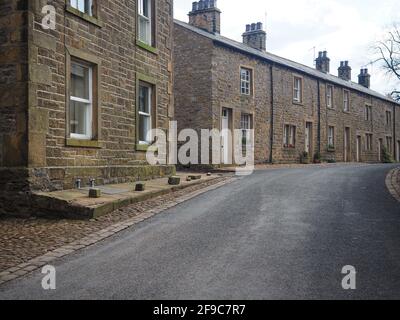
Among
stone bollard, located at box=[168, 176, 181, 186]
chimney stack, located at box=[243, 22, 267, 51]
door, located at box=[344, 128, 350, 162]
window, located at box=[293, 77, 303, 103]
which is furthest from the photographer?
door, located at box=[344, 128, 350, 162]

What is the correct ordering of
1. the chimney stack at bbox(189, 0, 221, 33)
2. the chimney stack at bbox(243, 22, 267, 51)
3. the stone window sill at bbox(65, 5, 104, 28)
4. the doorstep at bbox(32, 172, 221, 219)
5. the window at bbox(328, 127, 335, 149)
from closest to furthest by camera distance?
the doorstep at bbox(32, 172, 221, 219)
the stone window sill at bbox(65, 5, 104, 28)
the chimney stack at bbox(189, 0, 221, 33)
the chimney stack at bbox(243, 22, 267, 51)
the window at bbox(328, 127, 335, 149)

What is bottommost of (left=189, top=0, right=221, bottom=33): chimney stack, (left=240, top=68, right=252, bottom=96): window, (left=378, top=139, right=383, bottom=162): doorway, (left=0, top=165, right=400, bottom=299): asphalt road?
(left=0, top=165, right=400, bottom=299): asphalt road

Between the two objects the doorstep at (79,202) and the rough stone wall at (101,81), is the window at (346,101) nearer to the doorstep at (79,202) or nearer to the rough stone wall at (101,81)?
the rough stone wall at (101,81)

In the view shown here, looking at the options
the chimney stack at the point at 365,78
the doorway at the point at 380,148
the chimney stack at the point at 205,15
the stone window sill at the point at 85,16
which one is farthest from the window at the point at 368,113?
the stone window sill at the point at 85,16

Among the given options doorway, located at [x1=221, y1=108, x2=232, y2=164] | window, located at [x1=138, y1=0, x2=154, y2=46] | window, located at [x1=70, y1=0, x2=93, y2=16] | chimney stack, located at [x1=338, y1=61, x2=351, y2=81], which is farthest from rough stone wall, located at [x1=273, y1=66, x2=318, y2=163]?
window, located at [x1=70, y1=0, x2=93, y2=16]

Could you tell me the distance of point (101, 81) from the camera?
11211 millimetres

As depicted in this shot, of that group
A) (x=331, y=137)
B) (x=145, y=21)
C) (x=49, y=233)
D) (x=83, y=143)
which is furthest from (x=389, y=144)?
(x=49, y=233)

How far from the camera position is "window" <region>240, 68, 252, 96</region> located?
23881mm

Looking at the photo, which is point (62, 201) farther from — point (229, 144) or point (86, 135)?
point (229, 144)

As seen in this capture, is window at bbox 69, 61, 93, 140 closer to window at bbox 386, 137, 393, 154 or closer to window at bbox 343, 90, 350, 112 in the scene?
window at bbox 343, 90, 350, 112

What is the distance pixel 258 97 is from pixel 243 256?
19807mm

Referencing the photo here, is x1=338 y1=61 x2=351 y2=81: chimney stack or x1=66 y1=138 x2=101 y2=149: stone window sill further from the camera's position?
x1=338 y1=61 x2=351 y2=81: chimney stack

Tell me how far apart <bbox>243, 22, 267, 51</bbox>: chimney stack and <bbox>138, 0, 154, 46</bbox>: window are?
50.9 ft

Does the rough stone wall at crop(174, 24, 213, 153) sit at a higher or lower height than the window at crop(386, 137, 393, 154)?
higher
